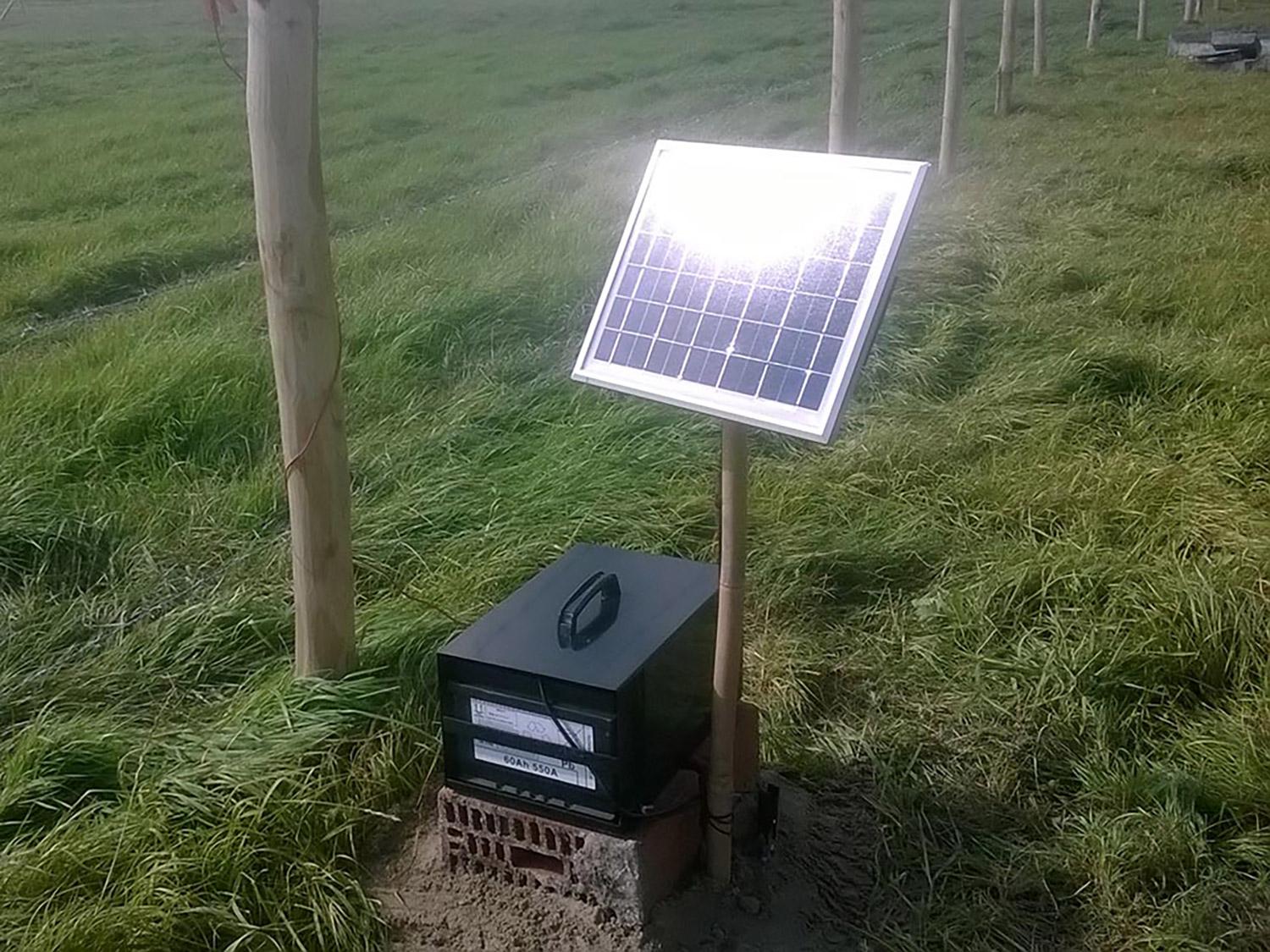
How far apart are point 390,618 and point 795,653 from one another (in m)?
1.05


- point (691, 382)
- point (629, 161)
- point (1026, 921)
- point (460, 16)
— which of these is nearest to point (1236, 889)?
point (1026, 921)

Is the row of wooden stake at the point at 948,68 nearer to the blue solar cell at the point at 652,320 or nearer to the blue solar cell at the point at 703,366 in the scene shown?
the blue solar cell at the point at 652,320

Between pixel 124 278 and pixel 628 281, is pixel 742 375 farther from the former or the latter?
pixel 124 278

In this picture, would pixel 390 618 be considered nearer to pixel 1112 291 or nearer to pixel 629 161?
pixel 1112 291

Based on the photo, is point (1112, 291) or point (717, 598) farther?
point (1112, 291)

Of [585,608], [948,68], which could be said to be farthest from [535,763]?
[948,68]

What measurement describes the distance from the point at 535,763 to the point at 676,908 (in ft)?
1.33

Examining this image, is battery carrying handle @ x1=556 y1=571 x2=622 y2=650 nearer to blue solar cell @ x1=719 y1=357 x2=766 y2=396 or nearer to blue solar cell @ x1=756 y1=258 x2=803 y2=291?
blue solar cell @ x1=719 y1=357 x2=766 y2=396

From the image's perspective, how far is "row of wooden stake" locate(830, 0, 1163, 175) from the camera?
484 cm

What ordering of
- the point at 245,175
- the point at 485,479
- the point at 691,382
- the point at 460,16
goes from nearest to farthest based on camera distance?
the point at 691,382 < the point at 485,479 < the point at 245,175 < the point at 460,16

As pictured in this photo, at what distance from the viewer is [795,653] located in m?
3.43

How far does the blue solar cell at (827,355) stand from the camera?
2092 mm

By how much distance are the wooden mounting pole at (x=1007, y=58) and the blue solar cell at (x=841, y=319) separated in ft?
38.4

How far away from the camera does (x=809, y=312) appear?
2186 mm
